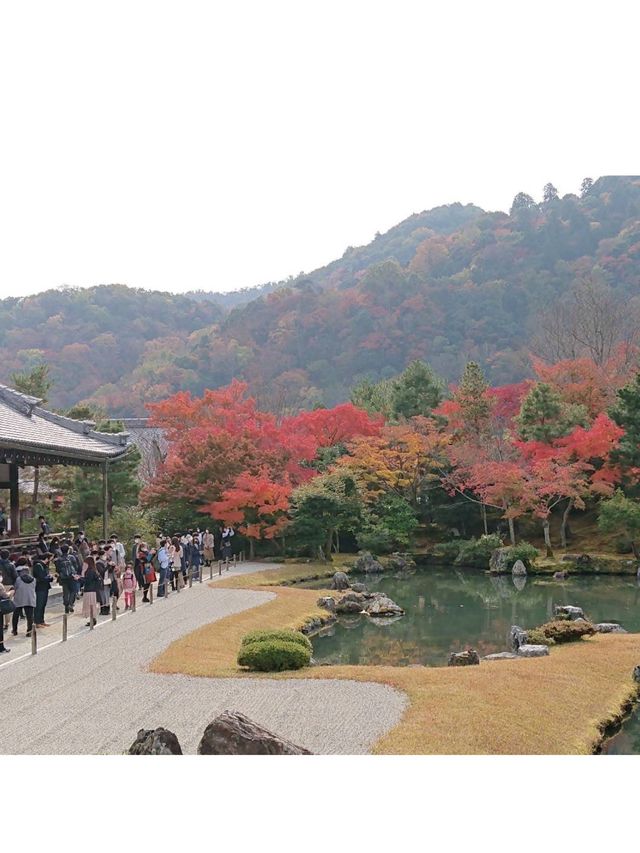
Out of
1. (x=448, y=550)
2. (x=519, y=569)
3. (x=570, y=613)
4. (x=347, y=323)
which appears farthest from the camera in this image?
(x=347, y=323)

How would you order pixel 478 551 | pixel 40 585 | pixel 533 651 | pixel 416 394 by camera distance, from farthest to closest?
pixel 416 394 → pixel 478 551 → pixel 40 585 → pixel 533 651

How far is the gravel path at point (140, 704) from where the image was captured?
33.0 ft

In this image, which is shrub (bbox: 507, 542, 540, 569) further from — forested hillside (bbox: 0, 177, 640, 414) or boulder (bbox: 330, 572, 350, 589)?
forested hillside (bbox: 0, 177, 640, 414)

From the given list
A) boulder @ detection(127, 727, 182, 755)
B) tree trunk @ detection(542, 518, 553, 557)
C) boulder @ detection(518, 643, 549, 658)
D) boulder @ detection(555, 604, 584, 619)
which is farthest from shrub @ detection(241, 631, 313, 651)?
tree trunk @ detection(542, 518, 553, 557)

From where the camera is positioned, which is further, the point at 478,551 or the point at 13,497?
the point at 478,551

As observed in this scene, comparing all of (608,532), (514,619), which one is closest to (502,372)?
(608,532)

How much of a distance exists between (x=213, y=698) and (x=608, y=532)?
89.0 ft

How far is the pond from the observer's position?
1920 cm

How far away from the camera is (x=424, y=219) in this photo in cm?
13388

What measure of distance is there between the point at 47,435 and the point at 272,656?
11.6 m

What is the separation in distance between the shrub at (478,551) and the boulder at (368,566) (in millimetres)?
3761

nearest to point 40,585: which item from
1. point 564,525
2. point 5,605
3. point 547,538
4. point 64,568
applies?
point 64,568

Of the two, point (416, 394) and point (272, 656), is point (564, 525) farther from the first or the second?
point (272, 656)

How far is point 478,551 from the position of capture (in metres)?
36.0
